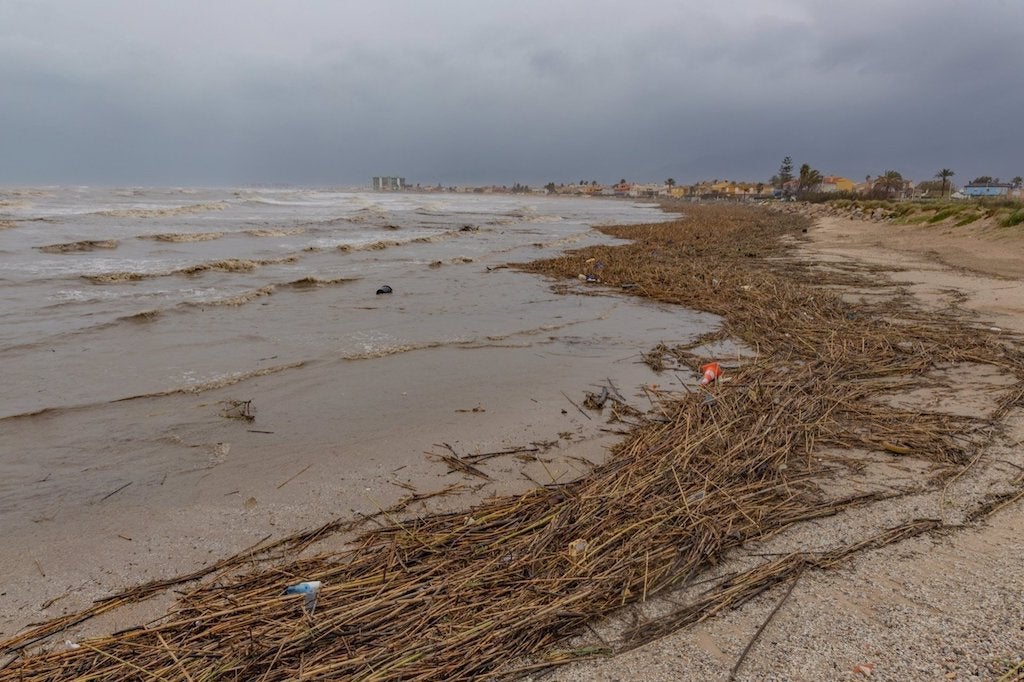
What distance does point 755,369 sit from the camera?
6.51 meters

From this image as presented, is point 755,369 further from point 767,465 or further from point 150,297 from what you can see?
point 150,297

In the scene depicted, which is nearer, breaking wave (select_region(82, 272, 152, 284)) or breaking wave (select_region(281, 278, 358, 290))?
breaking wave (select_region(82, 272, 152, 284))

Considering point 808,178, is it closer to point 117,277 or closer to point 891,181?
point 891,181

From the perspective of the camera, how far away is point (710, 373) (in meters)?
6.29

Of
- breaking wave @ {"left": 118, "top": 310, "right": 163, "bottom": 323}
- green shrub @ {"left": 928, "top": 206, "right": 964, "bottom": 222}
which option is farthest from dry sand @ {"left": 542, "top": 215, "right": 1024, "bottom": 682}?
green shrub @ {"left": 928, "top": 206, "right": 964, "bottom": 222}

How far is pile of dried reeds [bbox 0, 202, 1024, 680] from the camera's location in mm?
2400

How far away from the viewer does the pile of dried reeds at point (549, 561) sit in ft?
7.88

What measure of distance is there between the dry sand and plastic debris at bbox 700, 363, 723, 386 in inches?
90.5

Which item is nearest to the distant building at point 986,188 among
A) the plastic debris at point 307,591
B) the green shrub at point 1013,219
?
the green shrub at point 1013,219

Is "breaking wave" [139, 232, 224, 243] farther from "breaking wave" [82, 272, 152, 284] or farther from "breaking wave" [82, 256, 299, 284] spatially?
"breaking wave" [82, 272, 152, 284]

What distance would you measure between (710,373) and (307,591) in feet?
16.2

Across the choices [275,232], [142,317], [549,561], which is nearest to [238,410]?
[549,561]

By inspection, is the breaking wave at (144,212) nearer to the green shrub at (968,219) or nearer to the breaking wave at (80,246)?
the breaking wave at (80,246)

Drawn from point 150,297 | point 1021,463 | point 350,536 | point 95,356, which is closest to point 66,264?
point 150,297
